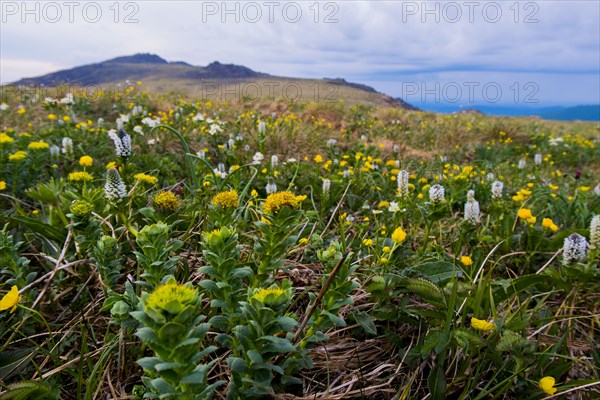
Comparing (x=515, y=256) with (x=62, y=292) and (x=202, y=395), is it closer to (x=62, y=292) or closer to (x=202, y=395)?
(x=202, y=395)

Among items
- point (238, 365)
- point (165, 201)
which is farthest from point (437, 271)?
point (165, 201)

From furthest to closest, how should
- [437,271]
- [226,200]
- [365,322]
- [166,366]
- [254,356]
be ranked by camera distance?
[437,271]
[226,200]
[365,322]
[254,356]
[166,366]

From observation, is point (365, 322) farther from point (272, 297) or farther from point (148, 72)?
point (148, 72)

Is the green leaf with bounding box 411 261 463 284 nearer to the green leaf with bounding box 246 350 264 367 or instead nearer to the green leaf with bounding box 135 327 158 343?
the green leaf with bounding box 246 350 264 367

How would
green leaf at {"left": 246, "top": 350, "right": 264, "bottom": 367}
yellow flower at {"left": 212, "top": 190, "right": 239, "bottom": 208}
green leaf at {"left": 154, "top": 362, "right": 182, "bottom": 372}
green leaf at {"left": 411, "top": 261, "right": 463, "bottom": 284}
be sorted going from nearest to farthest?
green leaf at {"left": 154, "top": 362, "right": 182, "bottom": 372}, green leaf at {"left": 246, "top": 350, "right": 264, "bottom": 367}, yellow flower at {"left": 212, "top": 190, "right": 239, "bottom": 208}, green leaf at {"left": 411, "top": 261, "right": 463, "bottom": 284}

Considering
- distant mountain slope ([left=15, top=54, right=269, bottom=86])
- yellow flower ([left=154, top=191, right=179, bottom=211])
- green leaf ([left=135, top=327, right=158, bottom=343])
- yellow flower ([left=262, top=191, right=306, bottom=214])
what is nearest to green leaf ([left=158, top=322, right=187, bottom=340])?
green leaf ([left=135, top=327, right=158, bottom=343])

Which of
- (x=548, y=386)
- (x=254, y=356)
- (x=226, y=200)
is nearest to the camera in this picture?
(x=254, y=356)

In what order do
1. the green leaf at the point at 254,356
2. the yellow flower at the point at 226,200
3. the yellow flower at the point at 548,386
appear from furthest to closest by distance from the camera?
1. the yellow flower at the point at 226,200
2. the yellow flower at the point at 548,386
3. the green leaf at the point at 254,356

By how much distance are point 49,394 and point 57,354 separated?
0.97ft

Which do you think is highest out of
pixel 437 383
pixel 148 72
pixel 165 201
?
pixel 148 72

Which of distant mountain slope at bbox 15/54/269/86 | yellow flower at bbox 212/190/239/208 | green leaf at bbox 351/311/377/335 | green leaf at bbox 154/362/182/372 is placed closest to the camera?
green leaf at bbox 154/362/182/372

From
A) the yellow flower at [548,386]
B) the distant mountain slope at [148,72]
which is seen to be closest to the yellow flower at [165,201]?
the yellow flower at [548,386]

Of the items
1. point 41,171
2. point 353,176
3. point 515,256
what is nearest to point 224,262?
point 515,256

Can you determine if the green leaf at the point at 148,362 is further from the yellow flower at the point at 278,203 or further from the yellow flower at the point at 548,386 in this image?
the yellow flower at the point at 548,386
